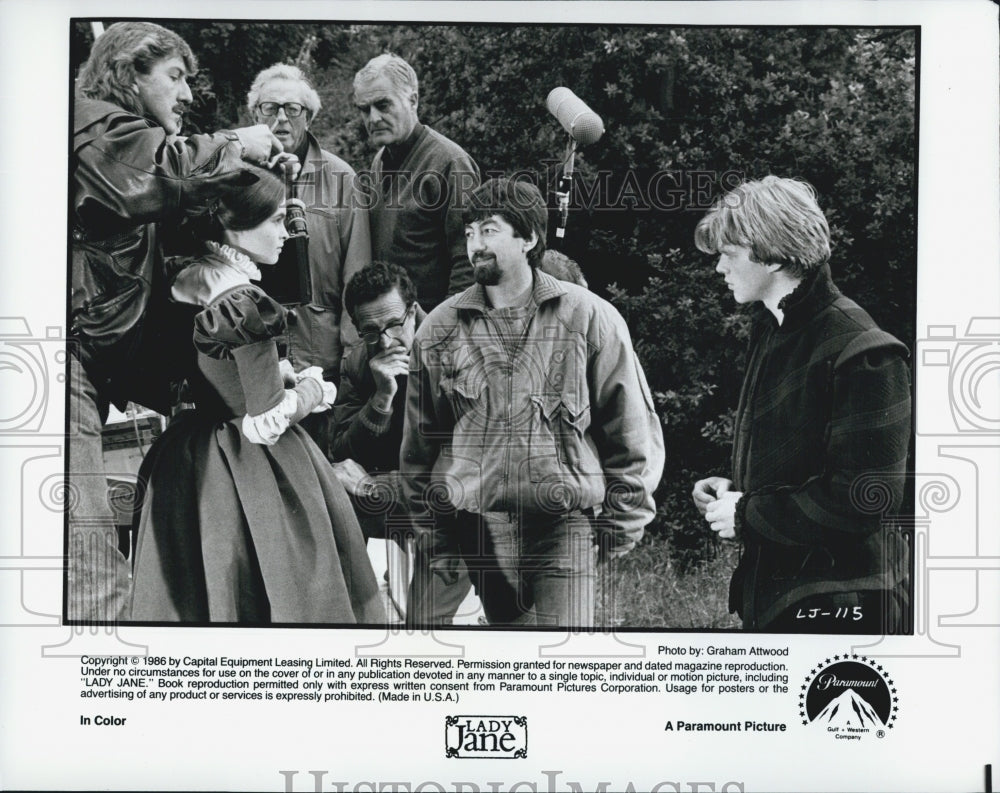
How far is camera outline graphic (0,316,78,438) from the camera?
459 cm

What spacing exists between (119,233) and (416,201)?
1209 millimetres

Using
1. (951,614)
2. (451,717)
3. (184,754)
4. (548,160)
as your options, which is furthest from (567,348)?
(184,754)

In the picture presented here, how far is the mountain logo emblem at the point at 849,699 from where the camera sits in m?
4.54

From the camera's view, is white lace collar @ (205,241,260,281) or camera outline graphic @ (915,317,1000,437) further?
white lace collar @ (205,241,260,281)

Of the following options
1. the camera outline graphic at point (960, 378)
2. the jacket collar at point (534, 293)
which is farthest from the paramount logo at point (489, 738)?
the camera outline graphic at point (960, 378)

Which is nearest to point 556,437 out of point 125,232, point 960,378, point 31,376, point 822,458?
point 822,458

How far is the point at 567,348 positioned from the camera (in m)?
4.58

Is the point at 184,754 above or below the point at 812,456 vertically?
below

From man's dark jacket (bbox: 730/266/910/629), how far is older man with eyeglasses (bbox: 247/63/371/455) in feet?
5.50

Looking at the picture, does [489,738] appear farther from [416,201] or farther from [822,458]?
[416,201]

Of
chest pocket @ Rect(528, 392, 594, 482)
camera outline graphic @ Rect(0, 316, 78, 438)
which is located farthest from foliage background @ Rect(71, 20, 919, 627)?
camera outline graphic @ Rect(0, 316, 78, 438)

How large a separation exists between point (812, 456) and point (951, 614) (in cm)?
85

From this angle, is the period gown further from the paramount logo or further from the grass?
the grass

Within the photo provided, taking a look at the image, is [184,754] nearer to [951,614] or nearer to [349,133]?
[349,133]
